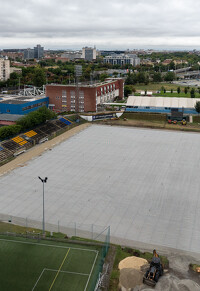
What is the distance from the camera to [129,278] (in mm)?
16938

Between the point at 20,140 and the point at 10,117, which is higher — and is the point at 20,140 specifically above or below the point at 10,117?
below

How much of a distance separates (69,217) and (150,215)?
644 cm

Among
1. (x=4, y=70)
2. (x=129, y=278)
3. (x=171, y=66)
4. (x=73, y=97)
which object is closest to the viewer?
(x=129, y=278)

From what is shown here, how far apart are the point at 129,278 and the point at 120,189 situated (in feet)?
40.9

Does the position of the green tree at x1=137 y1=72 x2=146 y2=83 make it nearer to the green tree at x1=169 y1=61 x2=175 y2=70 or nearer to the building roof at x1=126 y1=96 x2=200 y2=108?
the building roof at x1=126 y1=96 x2=200 y2=108

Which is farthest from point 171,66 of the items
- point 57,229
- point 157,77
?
point 57,229

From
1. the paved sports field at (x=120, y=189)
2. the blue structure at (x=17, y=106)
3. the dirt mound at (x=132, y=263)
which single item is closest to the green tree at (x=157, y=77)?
the blue structure at (x=17, y=106)

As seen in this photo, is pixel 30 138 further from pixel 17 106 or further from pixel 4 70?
pixel 4 70

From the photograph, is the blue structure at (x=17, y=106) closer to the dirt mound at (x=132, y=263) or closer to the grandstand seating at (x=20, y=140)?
the grandstand seating at (x=20, y=140)

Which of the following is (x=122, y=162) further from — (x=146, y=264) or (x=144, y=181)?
(x=146, y=264)

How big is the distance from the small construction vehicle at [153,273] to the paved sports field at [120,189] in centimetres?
361

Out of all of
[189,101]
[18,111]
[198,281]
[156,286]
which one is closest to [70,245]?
[156,286]

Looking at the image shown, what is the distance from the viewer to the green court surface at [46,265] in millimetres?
16297

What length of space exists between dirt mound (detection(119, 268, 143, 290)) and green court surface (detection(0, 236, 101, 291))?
1.49 metres
